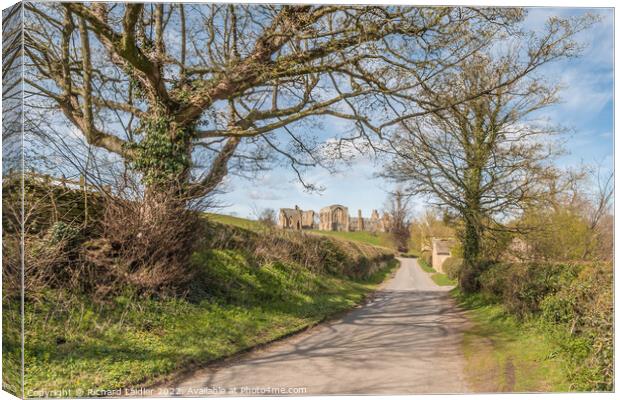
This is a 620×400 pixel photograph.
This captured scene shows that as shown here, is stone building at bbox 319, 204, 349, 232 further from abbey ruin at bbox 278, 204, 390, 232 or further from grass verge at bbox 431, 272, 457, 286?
grass verge at bbox 431, 272, 457, 286

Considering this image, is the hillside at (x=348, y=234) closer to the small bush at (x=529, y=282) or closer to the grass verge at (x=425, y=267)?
the small bush at (x=529, y=282)

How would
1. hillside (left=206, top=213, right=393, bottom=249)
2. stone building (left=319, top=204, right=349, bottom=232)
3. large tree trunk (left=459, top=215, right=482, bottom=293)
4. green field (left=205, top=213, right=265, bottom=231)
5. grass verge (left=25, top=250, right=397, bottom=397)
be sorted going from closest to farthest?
grass verge (left=25, top=250, right=397, bottom=397), stone building (left=319, top=204, right=349, bottom=232), green field (left=205, top=213, right=265, bottom=231), hillside (left=206, top=213, right=393, bottom=249), large tree trunk (left=459, top=215, right=482, bottom=293)

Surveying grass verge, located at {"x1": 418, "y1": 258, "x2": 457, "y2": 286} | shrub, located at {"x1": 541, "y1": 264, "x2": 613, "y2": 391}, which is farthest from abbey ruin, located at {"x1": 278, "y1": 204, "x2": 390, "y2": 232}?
grass verge, located at {"x1": 418, "y1": 258, "x2": 457, "y2": 286}

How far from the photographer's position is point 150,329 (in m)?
6.49

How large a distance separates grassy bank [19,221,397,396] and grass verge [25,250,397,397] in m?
0.01

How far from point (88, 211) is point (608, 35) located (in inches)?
335

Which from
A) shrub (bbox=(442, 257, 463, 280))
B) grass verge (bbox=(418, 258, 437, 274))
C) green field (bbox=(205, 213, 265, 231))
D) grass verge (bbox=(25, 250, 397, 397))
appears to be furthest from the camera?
shrub (bbox=(442, 257, 463, 280))

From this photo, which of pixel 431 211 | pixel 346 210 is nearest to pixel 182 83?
pixel 346 210

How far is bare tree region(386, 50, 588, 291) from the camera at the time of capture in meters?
7.84

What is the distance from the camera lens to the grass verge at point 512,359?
509 cm

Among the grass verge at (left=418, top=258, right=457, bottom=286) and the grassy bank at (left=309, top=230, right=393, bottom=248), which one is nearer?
the grassy bank at (left=309, top=230, right=393, bottom=248)

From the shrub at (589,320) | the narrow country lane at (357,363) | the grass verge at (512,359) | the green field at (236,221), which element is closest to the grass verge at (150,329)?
the narrow country lane at (357,363)

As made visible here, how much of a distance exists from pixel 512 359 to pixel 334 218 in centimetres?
393

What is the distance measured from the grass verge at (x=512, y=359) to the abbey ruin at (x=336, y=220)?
2.70 m
